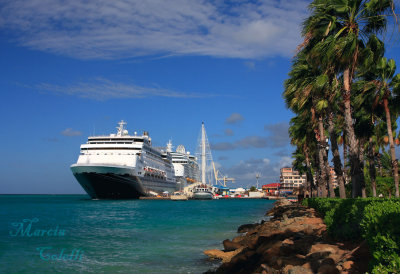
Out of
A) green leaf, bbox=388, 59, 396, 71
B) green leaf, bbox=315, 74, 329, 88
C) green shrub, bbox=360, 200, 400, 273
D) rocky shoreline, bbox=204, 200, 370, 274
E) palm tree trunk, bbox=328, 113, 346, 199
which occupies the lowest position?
rocky shoreline, bbox=204, 200, 370, 274

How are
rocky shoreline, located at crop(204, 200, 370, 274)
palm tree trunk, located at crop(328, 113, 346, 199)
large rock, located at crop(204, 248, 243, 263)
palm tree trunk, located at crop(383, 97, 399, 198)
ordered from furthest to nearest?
palm tree trunk, located at crop(328, 113, 346, 199)
palm tree trunk, located at crop(383, 97, 399, 198)
large rock, located at crop(204, 248, 243, 263)
rocky shoreline, located at crop(204, 200, 370, 274)

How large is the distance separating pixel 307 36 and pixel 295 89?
711 centimetres

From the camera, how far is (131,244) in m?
20.3

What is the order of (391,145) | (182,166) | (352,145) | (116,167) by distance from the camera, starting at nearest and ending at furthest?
1. (352,145)
2. (391,145)
3. (116,167)
4. (182,166)

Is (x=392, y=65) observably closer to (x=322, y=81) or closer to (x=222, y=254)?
(x=322, y=81)

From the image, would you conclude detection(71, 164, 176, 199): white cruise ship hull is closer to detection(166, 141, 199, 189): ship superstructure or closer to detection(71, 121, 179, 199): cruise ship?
detection(71, 121, 179, 199): cruise ship

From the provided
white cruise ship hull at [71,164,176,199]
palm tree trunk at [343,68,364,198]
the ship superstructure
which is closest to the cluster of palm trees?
palm tree trunk at [343,68,364,198]

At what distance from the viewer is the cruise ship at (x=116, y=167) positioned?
72250mm

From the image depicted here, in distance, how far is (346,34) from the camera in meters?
17.7

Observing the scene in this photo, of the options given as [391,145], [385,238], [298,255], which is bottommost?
[298,255]

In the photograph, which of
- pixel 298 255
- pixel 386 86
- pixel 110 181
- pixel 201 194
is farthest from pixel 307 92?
pixel 201 194

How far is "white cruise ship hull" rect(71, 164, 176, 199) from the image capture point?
7125 centimetres

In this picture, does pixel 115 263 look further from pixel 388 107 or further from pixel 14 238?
pixel 388 107

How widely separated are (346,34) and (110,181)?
2495 inches
